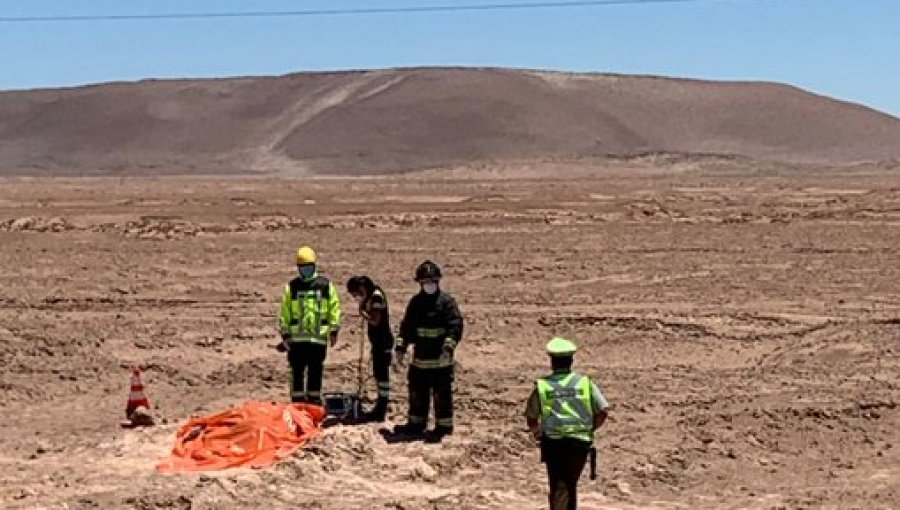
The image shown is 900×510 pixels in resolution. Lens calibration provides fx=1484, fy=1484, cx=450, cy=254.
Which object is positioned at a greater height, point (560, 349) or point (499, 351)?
point (560, 349)

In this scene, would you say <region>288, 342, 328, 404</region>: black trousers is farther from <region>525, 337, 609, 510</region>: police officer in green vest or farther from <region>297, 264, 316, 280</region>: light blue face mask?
<region>525, 337, 609, 510</region>: police officer in green vest

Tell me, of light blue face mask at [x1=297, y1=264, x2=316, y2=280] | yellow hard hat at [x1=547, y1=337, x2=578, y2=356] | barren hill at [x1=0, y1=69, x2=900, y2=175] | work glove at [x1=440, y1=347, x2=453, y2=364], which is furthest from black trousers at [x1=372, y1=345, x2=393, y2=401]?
barren hill at [x1=0, y1=69, x2=900, y2=175]

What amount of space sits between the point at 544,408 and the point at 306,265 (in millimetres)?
4460

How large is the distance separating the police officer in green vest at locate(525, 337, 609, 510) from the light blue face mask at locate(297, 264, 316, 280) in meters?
4.35

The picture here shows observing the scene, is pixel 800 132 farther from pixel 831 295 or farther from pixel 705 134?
pixel 831 295

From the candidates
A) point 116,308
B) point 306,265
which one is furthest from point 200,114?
point 306,265

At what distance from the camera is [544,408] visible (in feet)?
32.4

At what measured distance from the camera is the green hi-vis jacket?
13781mm

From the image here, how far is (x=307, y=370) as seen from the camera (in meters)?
14.2

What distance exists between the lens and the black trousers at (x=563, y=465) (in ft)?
32.5

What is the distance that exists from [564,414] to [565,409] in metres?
0.03

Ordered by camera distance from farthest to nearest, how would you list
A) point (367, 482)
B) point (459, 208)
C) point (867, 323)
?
point (459, 208) → point (867, 323) → point (367, 482)

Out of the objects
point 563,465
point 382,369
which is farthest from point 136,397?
point 563,465

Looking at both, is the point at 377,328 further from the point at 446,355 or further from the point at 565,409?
the point at 565,409
